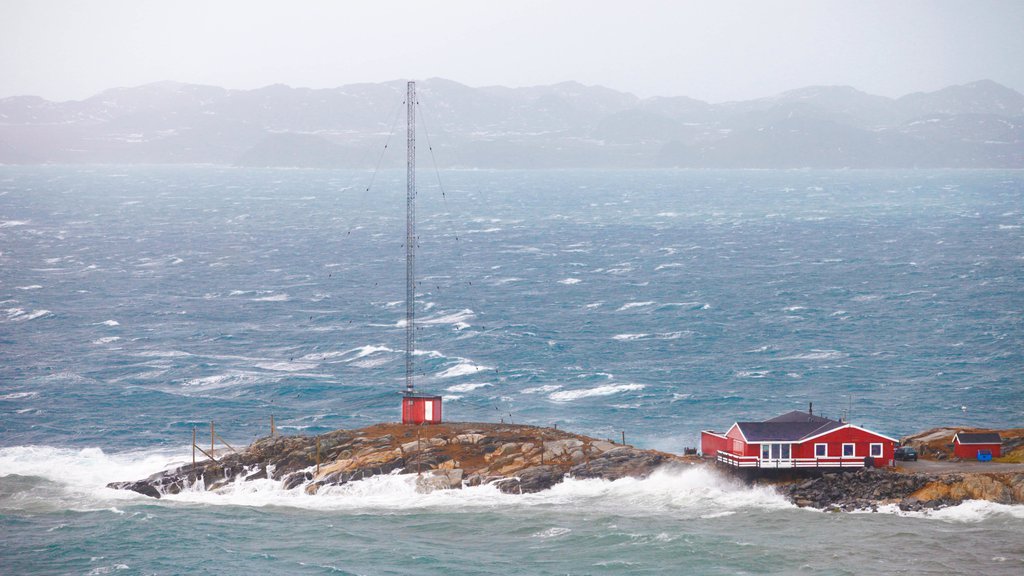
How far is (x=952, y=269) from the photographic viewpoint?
185 meters

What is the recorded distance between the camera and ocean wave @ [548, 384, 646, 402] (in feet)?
368

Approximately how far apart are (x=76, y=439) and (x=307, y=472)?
82.4 feet

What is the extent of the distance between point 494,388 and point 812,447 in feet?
133

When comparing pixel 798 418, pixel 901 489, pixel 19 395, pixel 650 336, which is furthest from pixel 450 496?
pixel 650 336

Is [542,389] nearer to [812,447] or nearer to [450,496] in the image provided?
[450,496]

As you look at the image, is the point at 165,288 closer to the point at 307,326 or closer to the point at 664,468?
the point at 307,326

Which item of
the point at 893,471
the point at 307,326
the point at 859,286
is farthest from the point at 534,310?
the point at 893,471

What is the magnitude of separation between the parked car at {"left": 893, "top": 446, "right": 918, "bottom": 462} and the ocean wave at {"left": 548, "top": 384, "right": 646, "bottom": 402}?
35027 millimetres

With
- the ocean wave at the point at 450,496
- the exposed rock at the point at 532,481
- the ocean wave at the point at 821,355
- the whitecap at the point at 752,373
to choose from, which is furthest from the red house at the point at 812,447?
the ocean wave at the point at 821,355

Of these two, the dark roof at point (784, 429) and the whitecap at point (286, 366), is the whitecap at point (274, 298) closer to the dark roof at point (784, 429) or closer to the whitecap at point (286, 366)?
the whitecap at point (286, 366)

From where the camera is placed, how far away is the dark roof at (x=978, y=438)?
81.9 metres

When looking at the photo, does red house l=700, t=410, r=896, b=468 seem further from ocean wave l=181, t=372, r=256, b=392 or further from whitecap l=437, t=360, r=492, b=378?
ocean wave l=181, t=372, r=256, b=392

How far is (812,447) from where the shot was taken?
79.4 metres

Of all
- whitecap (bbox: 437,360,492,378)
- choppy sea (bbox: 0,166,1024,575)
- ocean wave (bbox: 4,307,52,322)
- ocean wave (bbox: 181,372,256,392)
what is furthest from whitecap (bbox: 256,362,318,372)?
ocean wave (bbox: 4,307,52,322)
